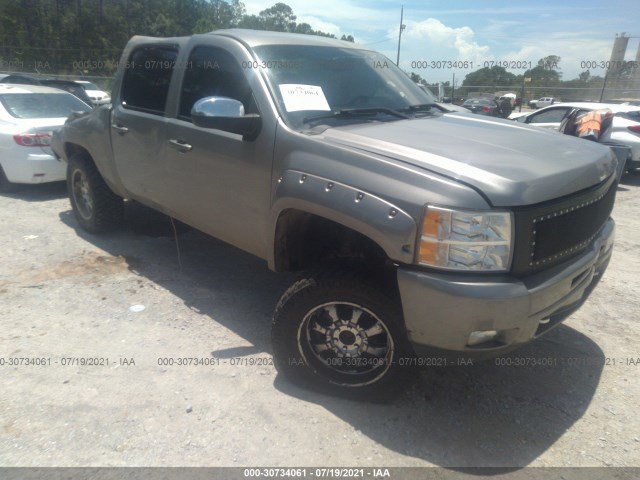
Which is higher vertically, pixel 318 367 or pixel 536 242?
pixel 536 242

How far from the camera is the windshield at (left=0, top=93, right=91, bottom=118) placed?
7.25m

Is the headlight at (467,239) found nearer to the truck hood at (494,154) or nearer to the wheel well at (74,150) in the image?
the truck hood at (494,154)

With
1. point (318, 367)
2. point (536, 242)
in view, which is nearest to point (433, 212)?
point (536, 242)

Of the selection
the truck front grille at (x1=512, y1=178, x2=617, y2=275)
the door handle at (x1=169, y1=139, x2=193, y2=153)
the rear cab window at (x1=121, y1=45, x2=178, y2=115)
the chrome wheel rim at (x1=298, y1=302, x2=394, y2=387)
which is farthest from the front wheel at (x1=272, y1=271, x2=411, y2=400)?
the rear cab window at (x1=121, y1=45, x2=178, y2=115)

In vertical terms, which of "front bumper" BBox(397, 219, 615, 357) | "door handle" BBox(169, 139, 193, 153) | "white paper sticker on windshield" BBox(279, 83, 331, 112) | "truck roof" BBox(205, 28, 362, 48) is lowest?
"front bumper" BBox(397, 219, 615, 357)

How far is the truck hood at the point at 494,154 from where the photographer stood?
226 centimetres

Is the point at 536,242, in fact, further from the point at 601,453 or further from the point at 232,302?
the point at 232,302

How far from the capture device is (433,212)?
2.20 m

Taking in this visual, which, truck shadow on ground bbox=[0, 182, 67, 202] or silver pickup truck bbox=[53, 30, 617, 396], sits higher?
silver pickup truck bbox=[53, 30, 617, 396]

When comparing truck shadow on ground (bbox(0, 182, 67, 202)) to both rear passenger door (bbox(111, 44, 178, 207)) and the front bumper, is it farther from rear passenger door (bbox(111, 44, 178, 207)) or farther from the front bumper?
the front bumper

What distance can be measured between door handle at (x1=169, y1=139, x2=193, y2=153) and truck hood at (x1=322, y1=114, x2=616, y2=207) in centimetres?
124

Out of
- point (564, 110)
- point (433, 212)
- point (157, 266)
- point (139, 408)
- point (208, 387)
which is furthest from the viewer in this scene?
point (564, 110)

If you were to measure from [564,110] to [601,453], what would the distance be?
919 centimetres

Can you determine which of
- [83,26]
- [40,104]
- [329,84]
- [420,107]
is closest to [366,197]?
[329,84]
